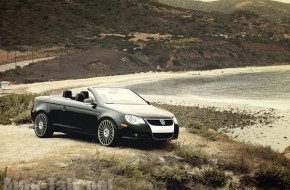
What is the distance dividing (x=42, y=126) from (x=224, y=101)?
2552 centimetres

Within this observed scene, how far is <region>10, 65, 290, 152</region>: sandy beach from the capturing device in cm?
2055

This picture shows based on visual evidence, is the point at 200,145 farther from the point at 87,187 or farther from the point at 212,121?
the point at 212,121

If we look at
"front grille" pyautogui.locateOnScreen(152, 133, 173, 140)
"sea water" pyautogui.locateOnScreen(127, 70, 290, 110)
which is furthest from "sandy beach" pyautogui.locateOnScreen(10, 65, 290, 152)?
"front grille" pyautogui.locateOnScreen(152, 133, 173, 140)

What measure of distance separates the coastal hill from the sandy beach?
325cm

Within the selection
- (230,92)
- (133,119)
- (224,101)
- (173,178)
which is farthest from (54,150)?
(230,92)

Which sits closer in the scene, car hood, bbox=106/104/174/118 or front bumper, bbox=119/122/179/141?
front bumper, bbox=119/122/179/141

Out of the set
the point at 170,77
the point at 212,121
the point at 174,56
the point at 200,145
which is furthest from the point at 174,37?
the point at 200,145

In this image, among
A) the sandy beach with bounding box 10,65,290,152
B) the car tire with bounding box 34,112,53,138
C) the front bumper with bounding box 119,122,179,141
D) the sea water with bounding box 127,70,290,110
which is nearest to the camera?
the front bumper with bounding box 119,122,179,141

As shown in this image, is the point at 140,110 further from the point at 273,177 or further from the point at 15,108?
the point at 15,108

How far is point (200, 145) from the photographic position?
1278cm

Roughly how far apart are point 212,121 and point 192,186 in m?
14.3

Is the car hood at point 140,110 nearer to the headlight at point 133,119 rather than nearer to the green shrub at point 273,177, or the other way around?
the headlight at point 133,119

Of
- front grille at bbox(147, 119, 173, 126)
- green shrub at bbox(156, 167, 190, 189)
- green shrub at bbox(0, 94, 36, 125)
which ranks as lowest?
green shrub at bbox(0, 94, 36, 125)

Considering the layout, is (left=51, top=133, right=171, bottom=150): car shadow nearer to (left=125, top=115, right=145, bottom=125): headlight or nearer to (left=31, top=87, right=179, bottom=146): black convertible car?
(left=31, top=87, right=179, bottom=146): black convertible car
